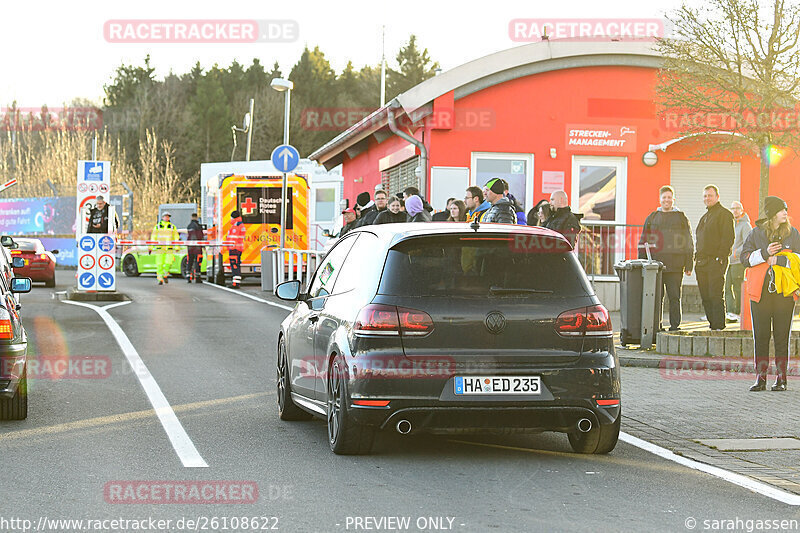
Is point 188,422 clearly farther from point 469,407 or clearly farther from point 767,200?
point 767,200

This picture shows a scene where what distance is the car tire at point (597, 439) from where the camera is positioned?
310 inches

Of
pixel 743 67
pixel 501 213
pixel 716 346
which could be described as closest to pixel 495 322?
pixel 501 213

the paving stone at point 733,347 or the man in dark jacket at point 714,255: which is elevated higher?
the man in dark jacket at point 714,255

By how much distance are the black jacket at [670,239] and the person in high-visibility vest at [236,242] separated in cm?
1625

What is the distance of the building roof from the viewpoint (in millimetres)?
23516

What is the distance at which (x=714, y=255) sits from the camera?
53.0ft

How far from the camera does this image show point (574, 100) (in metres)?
24.1

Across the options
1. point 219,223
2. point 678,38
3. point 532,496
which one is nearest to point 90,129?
point 219,223

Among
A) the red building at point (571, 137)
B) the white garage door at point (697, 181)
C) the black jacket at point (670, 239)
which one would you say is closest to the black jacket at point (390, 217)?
the black jacket at point (670, 239)

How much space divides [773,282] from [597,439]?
15.1 ft

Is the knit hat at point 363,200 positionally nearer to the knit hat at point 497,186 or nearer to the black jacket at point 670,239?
the black jacket at point 670,239

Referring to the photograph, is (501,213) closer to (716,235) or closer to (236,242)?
(716,235)

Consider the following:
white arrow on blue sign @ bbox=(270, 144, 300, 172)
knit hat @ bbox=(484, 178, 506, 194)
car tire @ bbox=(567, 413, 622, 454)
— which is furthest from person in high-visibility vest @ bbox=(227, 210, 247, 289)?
car tire @ bbox=(567, 413, 622, 454)

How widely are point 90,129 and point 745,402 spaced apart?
69044 mm
